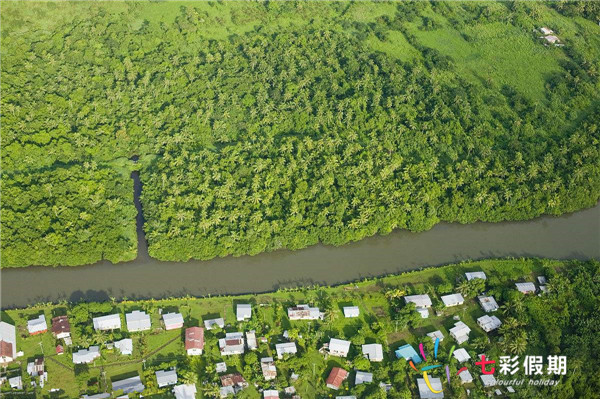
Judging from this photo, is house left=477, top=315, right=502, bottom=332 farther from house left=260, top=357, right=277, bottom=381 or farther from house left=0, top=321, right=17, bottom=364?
house left=0, top=321, right=17, bottom=364

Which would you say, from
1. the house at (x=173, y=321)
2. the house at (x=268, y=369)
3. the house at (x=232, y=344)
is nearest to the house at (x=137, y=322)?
the house at (x=173, y=321)

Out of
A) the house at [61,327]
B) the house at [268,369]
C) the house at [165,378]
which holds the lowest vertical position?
the house at [268,369]

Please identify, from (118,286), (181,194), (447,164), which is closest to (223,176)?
(181,194)

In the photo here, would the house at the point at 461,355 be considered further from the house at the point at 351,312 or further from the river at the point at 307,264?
the river at the point at 307,264

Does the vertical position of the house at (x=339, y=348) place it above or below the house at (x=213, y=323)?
below

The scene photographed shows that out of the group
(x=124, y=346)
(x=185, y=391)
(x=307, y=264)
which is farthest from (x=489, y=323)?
(x=124, y=346)

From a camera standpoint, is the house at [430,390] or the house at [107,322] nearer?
the house at [430,390]

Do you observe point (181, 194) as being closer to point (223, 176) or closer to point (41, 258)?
point (223, 176)
